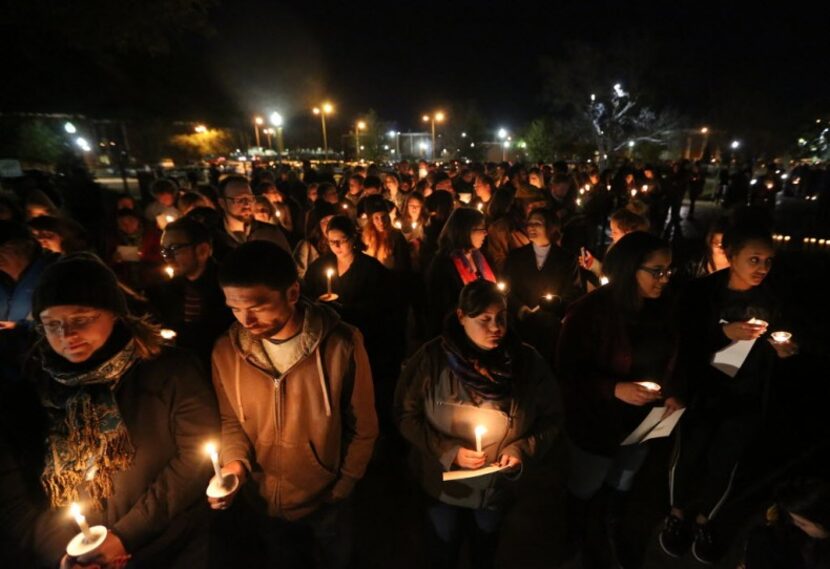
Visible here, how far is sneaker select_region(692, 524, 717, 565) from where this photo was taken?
2984 millimetres

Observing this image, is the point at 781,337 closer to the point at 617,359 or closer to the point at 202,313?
the point at 617,359

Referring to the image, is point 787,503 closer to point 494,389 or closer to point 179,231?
point 494,389

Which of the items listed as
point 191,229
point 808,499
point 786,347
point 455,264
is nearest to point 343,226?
point 455,264

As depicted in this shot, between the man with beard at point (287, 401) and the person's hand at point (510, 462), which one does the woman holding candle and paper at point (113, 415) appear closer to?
the man with beard at point (287, 401)

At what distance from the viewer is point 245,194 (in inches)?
203

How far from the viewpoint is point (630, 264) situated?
8.67 feet

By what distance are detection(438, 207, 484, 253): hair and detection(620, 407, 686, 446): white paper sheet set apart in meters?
2.09

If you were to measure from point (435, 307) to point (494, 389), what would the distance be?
2.01 metres

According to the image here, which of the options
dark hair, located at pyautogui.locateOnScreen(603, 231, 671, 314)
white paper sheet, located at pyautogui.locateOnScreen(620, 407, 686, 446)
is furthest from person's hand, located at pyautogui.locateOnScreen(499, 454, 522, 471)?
dark hair, located at pyautogui.locateOnScreen(603, 231, 671, 314)

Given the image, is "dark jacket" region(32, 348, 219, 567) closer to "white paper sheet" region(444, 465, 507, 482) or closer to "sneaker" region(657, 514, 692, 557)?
"white paper sheet" region(444, 465, 507, 482)

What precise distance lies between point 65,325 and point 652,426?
309cm

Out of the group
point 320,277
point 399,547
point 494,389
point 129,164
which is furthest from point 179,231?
point 129,164

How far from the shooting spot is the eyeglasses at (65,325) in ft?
5.60

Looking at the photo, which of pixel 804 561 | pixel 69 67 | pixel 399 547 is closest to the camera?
pixel 804 561
